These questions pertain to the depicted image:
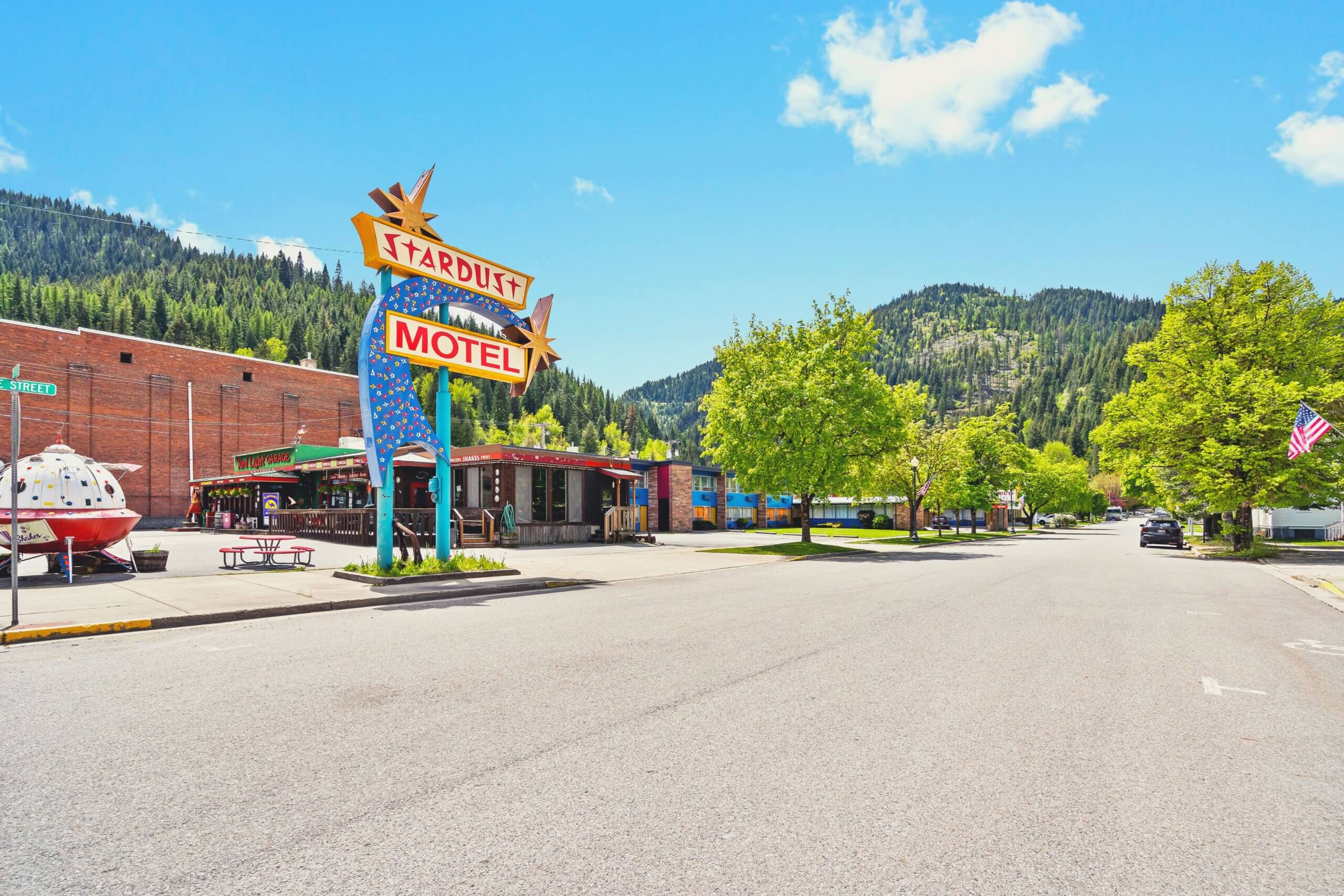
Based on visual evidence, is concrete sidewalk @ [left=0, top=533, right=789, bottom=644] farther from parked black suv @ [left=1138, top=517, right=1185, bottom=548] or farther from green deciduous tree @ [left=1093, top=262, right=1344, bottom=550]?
parked black suv @ [left=1138, top=517, right=1185, bottom=548]

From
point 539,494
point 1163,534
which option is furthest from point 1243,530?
point 539,494

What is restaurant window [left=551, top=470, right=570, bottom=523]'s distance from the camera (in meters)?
32.9

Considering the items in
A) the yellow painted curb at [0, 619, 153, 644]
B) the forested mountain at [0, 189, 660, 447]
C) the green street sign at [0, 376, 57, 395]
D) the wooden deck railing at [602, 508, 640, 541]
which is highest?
the forested mountain at [0, 189, 660, 447]

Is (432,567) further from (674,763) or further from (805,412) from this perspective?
(805,412)

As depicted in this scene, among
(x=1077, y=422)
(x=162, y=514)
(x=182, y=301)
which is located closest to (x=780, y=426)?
(x=162, y=514)

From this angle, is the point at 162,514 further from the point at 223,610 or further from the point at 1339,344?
A: the point at 1339,344

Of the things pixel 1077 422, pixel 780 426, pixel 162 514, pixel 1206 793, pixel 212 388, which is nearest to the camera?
pixel 1206 793

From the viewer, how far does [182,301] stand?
145000mm

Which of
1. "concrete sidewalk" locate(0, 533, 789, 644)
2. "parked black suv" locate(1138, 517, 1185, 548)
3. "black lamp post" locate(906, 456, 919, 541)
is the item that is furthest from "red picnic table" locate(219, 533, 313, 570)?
"parked black suv" locate(1138, 517, 1185, 548)

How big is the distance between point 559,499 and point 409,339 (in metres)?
18.0

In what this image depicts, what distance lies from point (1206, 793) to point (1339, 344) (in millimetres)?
36165

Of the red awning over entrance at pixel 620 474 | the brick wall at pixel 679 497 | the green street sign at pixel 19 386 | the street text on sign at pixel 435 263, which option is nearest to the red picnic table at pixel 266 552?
the street text on sign at pixel 435 263

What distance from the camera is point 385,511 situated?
51.8 feet

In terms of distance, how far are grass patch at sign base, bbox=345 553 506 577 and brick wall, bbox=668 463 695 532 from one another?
38.7 metres
